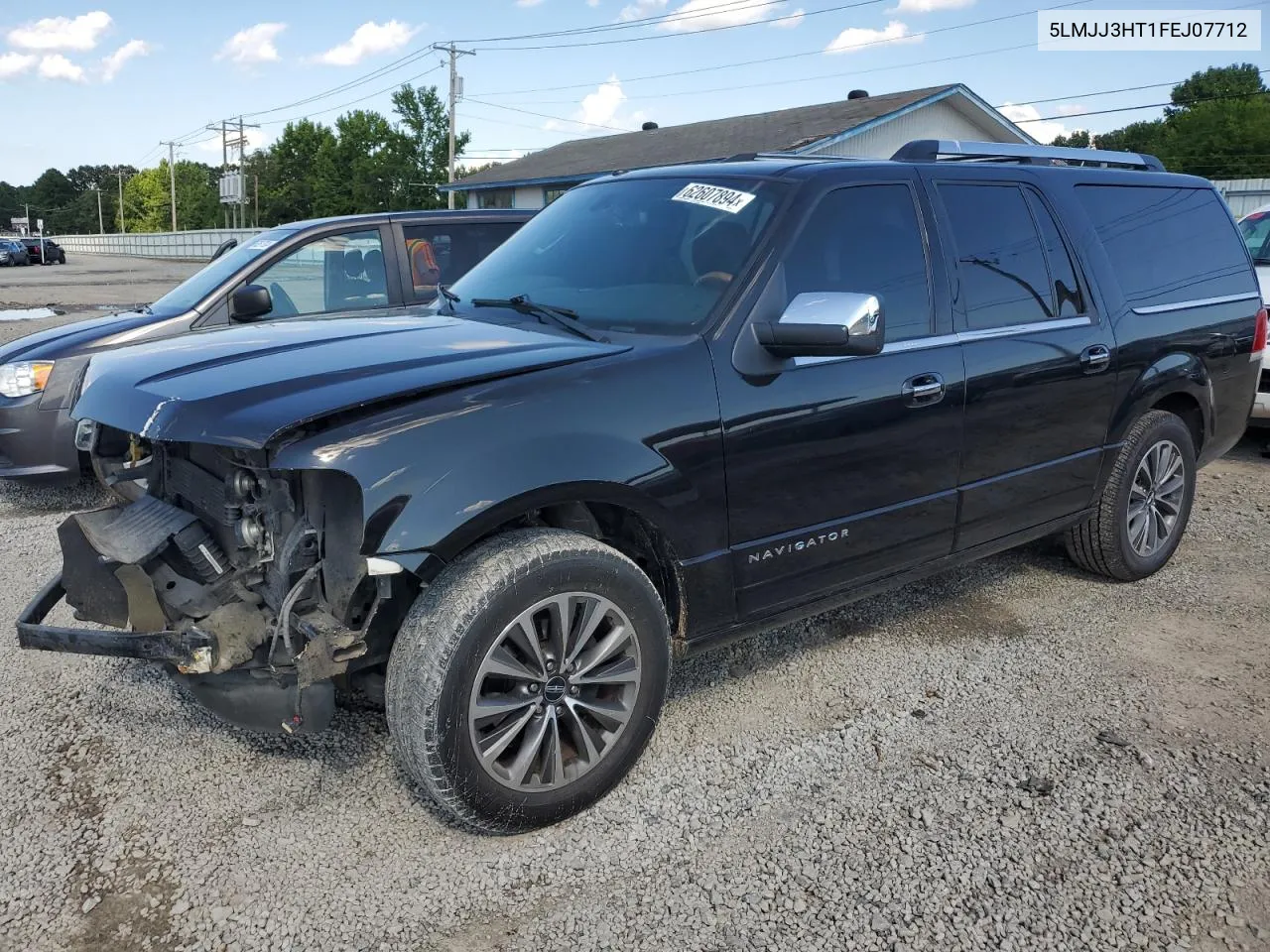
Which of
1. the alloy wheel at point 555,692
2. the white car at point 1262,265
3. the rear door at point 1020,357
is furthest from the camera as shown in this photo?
the white car at point 1262,265

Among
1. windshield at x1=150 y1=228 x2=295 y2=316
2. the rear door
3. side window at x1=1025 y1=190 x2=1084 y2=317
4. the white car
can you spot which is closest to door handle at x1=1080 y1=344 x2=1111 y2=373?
the rear door

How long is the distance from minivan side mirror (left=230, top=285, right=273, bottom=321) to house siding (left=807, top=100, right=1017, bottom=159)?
2257cm

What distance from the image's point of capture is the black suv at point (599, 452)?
260 centimetres

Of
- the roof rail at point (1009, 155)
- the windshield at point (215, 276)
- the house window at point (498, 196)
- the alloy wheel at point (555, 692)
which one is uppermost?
the house window at point (498, 196)

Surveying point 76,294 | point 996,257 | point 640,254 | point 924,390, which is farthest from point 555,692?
point 76,294

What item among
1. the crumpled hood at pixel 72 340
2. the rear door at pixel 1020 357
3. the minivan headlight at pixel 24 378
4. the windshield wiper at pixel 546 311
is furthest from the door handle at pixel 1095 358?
the minivan headlight at pixel 24 378

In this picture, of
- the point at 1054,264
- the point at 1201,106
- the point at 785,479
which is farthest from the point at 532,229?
the point at 1201,106

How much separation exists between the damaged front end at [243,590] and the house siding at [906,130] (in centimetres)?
2539

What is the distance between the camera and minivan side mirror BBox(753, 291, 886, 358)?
2.97 m

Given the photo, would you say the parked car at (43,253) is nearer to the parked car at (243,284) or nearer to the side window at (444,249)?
the parked car at (243,284)

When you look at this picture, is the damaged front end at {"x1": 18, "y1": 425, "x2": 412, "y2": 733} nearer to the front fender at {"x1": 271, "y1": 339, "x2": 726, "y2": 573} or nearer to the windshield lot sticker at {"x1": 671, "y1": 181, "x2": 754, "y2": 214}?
the front fender at {"x1": 271, "y1": 339, "x2": 726, "y2": 573}

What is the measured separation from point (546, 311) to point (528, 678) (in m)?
1.33

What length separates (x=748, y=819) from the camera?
292cm

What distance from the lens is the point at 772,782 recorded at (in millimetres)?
3119
